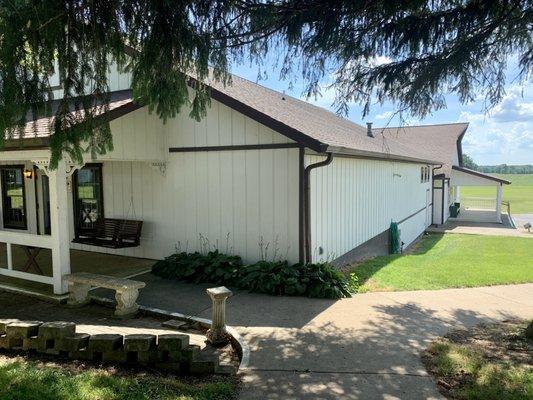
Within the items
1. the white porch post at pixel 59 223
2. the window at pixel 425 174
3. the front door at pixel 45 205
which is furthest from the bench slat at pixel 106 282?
the window at pixel 425 174

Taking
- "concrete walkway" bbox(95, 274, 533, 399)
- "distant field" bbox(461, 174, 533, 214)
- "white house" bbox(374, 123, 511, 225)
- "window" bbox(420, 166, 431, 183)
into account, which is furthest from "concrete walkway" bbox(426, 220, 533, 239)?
"concrete walkway" bbox(95, 274, 533, 399)

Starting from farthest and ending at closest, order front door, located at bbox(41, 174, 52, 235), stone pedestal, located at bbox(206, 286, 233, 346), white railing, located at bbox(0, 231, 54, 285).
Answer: front door, located at bbox(41, 174, 52, 235) → white railing, located at bbox(0, 231, 54, 285) → stone pedestal, located at bbox(206, 286, 233, 346)

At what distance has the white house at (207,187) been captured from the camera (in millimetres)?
7766

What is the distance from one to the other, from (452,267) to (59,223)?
9951mm

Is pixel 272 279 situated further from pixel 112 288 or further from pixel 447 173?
pixel 447 173

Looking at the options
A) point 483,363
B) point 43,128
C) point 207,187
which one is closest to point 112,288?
point 43,128

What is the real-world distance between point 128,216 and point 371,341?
709cm

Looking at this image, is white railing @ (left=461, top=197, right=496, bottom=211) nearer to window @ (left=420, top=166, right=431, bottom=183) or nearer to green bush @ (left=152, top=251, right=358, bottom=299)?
window @ (left=420, top=166, right=431, bottom=183)

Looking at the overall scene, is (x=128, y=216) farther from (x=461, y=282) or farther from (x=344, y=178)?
(x=461, y=282)

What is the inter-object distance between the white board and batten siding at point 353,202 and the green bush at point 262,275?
0.75m

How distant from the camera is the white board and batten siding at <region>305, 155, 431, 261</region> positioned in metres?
8.61

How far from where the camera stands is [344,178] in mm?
9984

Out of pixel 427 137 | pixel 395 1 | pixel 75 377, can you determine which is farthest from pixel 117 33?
pixel 427 137

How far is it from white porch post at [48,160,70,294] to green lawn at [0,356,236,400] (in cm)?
295
